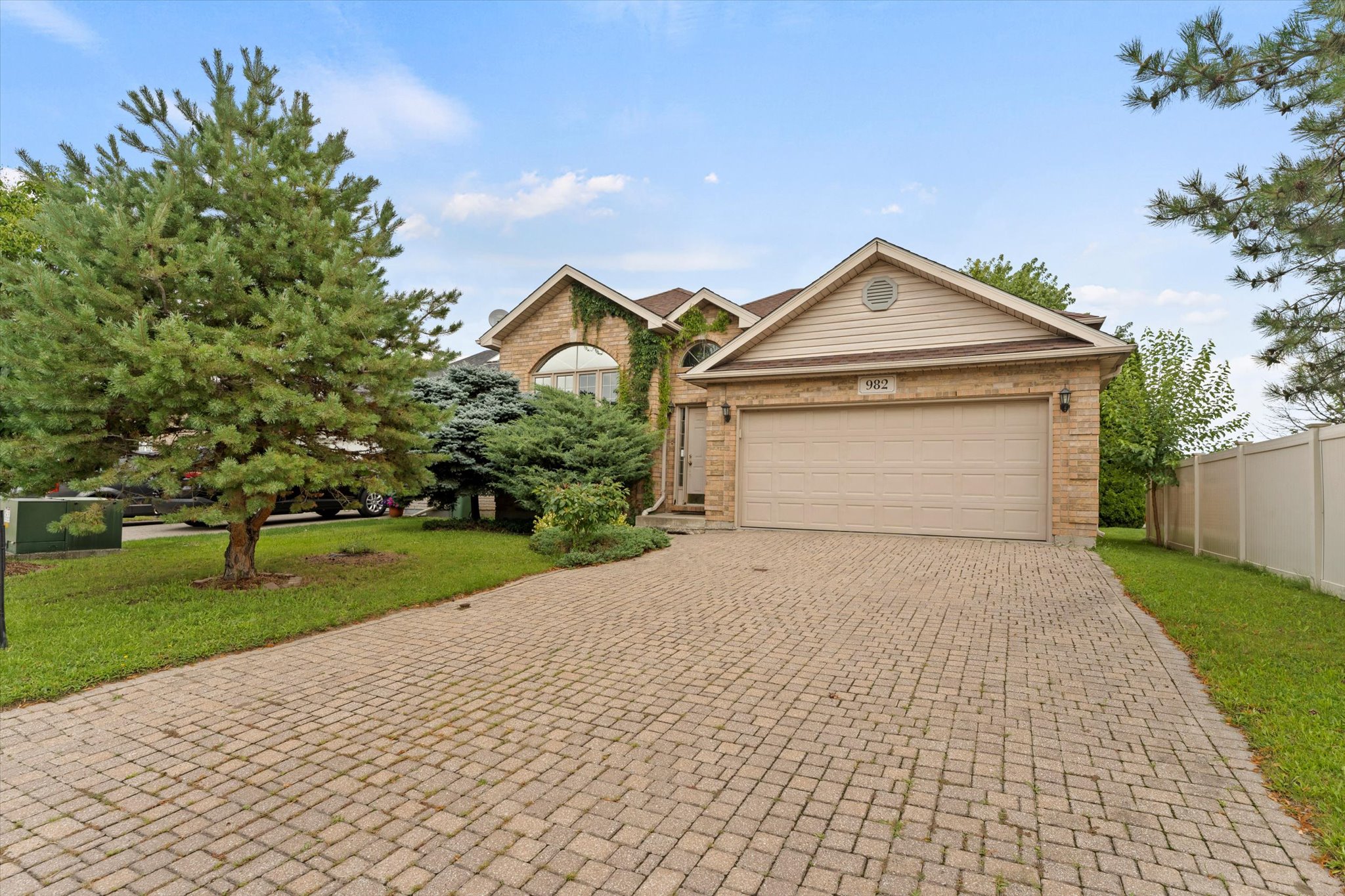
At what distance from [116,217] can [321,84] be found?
3084 mm

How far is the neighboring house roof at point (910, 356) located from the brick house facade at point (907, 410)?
31 mm

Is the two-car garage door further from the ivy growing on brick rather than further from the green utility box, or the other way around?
the green utility box

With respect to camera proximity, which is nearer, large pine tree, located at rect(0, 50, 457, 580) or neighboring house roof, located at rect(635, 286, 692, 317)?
large pine tree, located at rect(0, 50, 457, 580)

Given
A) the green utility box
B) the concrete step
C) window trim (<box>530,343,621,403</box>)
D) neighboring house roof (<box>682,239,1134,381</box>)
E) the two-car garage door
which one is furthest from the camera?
window trim (<box>530,343,621,403</box>)

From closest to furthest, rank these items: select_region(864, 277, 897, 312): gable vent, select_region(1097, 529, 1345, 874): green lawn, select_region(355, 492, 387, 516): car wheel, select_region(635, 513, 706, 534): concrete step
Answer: select_region(1097, 529, 1345, 874): green lawn → select_region(864, 277, 897, 312): gable vent → select_region(635, 513, 706, 534): concrete step → select_region(355, 492, 387, 516): car wheel

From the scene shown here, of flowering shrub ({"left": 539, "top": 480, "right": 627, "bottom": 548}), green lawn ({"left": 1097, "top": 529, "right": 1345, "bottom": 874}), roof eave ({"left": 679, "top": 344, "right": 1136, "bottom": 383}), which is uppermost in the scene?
roof eave ({"left": 679, "top": 344, "right": 1136, "bottom": 383})

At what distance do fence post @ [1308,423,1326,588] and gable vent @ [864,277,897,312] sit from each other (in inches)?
261

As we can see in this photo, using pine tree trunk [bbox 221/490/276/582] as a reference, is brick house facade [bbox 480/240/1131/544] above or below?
above

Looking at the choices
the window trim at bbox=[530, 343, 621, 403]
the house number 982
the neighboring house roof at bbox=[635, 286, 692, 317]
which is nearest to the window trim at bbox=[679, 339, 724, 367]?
the neighboring house roof at bbox=[635, 286, 692, 317]

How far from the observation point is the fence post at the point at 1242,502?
951cm

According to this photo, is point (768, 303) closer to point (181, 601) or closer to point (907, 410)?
point (907, 410)

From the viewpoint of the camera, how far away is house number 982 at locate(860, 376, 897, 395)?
12.2 metres

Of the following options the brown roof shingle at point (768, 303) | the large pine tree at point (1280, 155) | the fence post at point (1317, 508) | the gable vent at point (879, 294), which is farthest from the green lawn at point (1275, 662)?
the brown roof shingle at point (768, 303)

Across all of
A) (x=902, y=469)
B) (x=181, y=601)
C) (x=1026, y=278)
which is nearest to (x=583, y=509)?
(x=181, y=601)
